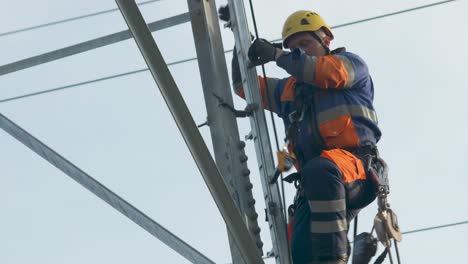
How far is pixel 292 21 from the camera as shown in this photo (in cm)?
751

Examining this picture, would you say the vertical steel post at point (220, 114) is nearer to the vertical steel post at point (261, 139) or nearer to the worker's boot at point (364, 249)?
the vertical steel post at point (261, 139)

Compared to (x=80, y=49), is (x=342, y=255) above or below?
below

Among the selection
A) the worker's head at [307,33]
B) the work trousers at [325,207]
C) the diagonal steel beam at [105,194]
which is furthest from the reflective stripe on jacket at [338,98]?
the diagonal steel beam at [105,194]

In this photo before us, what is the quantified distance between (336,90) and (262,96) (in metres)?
0.45

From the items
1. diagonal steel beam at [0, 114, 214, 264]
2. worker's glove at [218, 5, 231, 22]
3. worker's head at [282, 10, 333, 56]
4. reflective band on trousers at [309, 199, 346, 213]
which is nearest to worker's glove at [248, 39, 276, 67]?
worker's glove at [218, 5, 231, 22]

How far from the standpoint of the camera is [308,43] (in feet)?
24.6

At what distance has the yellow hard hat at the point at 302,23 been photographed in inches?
294

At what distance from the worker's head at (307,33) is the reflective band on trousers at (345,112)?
484mm

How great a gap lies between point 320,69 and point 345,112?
0.24m

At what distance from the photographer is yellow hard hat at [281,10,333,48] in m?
7.48

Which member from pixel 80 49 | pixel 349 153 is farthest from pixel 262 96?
pixel 80 49

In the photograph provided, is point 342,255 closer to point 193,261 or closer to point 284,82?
point 193,261

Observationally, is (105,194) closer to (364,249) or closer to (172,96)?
(364,249)

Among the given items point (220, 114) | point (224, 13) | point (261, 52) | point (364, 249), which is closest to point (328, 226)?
point (364, 249)
